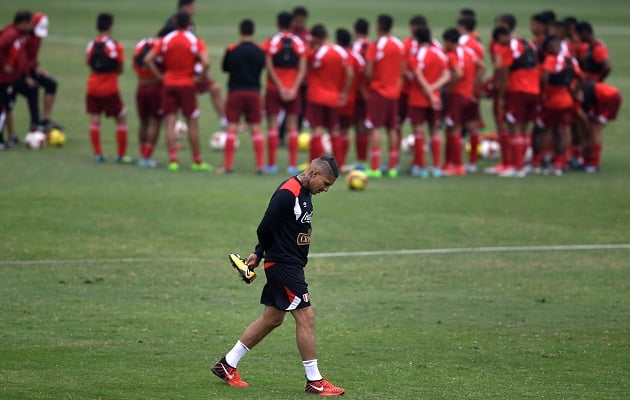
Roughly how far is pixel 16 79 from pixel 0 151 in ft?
4.68

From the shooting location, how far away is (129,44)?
131ft

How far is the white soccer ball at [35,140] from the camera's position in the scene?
2353 centimetres

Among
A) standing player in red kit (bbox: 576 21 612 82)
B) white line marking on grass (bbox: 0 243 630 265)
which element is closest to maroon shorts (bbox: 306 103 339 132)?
standing player in red kit (bbox: 576 21 612 82)

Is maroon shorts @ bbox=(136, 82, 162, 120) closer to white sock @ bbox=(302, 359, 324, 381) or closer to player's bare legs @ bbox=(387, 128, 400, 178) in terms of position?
player's bare legs @ bbox=(387, 128, 400, 178)

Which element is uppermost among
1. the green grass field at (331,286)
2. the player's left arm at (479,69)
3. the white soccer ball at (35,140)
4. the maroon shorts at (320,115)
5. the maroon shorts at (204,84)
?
the player's left arm at (479,69)

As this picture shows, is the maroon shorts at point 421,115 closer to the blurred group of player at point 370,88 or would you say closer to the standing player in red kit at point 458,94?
the blurred group of player at point 370,88

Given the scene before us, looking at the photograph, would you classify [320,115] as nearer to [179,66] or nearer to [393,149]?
[393,149]

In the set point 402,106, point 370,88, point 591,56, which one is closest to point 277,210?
point 370,88

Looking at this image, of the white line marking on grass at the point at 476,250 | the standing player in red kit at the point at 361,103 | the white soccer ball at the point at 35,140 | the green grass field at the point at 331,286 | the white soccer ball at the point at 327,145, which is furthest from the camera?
the white soccer ball at the point at 35,140

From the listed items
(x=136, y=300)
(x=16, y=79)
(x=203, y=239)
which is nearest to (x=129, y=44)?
(x=16, y=79)

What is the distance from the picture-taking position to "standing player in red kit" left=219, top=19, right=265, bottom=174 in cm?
2091

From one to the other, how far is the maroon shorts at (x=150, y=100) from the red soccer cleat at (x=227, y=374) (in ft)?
41.3

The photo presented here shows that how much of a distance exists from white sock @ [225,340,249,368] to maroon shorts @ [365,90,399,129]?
12.1 m

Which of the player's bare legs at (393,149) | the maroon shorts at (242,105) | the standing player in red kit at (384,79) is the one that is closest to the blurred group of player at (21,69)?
the maroon shorts at (242,105)
